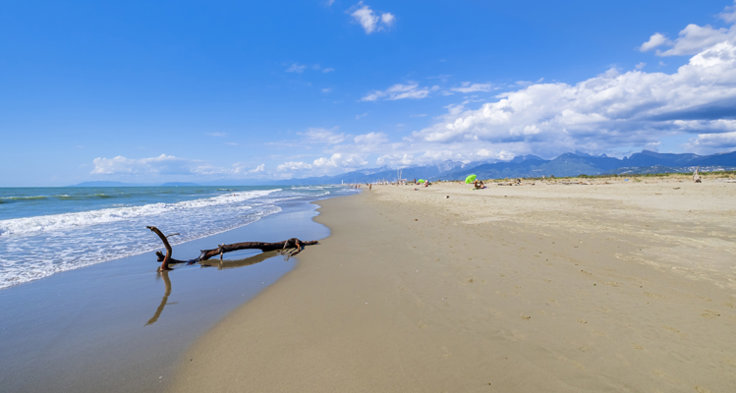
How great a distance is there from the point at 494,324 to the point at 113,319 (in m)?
6.41

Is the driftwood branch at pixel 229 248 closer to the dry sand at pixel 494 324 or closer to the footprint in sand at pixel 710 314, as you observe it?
the dry sand at pixel 494 324

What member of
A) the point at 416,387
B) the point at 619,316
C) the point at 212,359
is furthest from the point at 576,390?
the point at 212,359

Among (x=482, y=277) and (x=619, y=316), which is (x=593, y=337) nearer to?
(x=619, y=316)

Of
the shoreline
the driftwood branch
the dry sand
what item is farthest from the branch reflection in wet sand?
the dry sand

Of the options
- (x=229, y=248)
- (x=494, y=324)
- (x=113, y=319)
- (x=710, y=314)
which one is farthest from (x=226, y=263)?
(x=710, y=314)

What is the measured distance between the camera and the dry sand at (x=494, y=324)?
3.04 m

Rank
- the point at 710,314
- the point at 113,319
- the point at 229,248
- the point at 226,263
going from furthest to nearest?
the point at 229,248, the point at 226,263, the point at 113,319, the point at 710,314

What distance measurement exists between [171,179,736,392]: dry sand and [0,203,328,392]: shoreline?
51cm

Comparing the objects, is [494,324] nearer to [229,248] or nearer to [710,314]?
[710,314]

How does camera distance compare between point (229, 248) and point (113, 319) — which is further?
point (229, 248)

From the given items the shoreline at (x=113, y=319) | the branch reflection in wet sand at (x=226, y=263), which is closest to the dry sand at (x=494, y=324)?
the shoreline at (x=113, y=319)

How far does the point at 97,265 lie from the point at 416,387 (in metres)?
9.98

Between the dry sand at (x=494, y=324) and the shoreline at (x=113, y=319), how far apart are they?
51 cm

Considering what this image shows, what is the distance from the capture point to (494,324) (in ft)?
13.6
